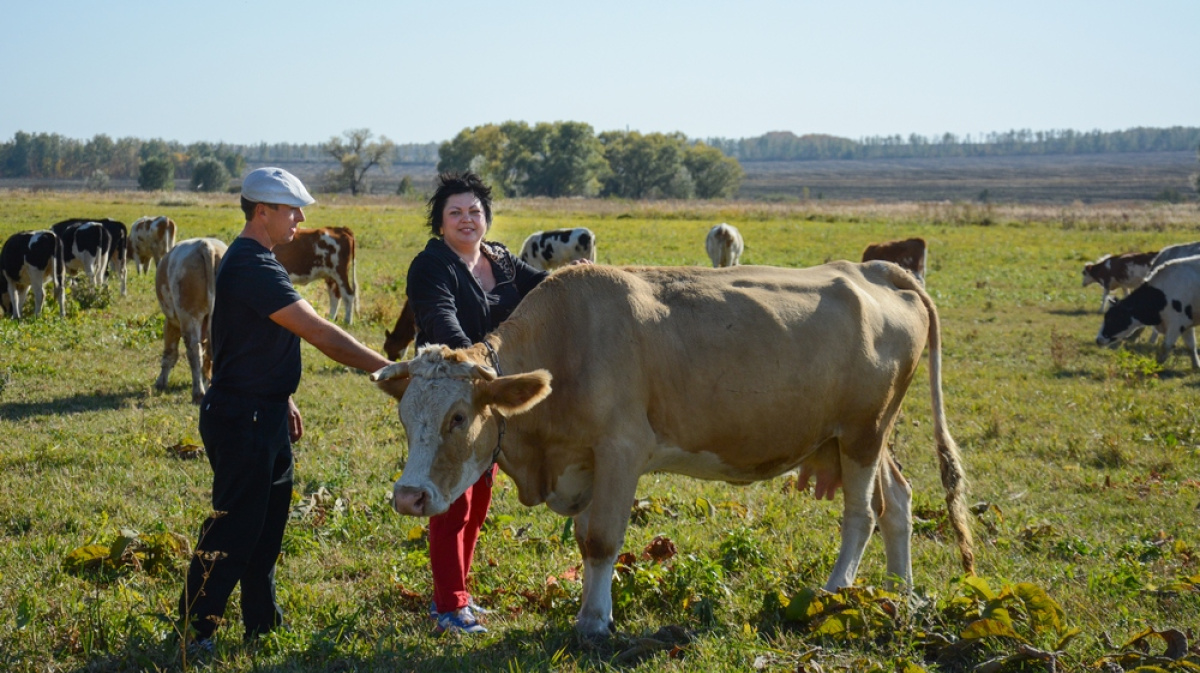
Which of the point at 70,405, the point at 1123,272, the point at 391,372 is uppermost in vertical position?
the point at 391,372

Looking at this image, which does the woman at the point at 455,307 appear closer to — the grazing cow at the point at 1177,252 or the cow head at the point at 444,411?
the cow head at the point at 444,411

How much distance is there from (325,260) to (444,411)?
1474 centimetres

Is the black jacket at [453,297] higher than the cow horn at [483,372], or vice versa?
the black jacket at [453,297]

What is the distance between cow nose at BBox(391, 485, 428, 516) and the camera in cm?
429

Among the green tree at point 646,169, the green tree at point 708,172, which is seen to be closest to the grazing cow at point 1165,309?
the green tree at point 646,169

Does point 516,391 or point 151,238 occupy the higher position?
point 516,391

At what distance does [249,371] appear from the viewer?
461 cm

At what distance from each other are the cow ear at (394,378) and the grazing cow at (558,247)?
19.5m

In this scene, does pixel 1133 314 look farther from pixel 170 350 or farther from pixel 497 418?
pixel 170 350

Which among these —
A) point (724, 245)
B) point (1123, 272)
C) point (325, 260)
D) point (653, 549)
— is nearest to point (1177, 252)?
point (1123, 272)

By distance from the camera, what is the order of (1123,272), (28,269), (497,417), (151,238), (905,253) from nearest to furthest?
(497,417), (28,269), (1123,272), (151,238), (905,253)

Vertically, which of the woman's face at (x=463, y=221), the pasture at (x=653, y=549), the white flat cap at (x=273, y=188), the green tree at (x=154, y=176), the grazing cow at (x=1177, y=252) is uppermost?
the green tree at (x=154, y=176)

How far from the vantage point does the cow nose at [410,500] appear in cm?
429

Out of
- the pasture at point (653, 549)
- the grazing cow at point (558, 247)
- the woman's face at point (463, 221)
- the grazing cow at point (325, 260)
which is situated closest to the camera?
the pasture at point (653, 549)
